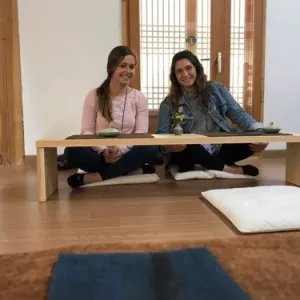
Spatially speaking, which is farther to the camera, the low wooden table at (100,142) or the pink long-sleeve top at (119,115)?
the pink long-sleeve top at (119,115)

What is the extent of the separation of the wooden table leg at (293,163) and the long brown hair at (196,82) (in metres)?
0.54

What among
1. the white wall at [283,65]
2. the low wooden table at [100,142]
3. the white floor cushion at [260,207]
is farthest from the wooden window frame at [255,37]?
the white floor cushion at [260,207]

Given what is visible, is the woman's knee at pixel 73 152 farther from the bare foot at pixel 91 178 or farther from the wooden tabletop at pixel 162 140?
the wooden tabletop at pixel 162 140

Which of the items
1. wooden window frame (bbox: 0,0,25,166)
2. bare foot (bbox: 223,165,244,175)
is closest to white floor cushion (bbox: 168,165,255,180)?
bare foot (bbox: 223,165,244,175)

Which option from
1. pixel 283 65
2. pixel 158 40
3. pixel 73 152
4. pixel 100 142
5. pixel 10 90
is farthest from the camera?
pixel 283 65

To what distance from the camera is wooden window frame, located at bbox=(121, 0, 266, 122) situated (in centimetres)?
293

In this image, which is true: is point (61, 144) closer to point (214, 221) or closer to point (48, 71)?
point (214, 221)

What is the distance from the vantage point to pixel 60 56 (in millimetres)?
2916

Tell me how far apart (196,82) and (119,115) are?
0.49 m

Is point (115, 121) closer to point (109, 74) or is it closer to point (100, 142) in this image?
point (109, 74)

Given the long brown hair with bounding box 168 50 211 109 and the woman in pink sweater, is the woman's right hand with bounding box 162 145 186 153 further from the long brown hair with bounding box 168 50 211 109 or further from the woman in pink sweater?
the long brown hair with bounding box 168 50 211 109

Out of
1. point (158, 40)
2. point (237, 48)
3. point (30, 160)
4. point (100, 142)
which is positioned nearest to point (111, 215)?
point (100, 142)

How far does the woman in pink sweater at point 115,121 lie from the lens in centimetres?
204

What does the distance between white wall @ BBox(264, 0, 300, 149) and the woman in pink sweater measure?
139 cm
